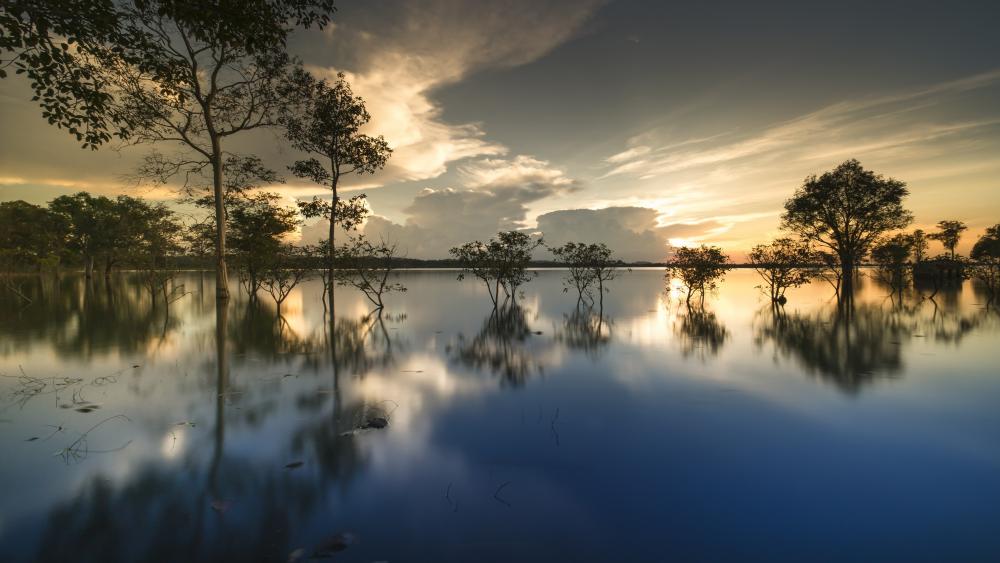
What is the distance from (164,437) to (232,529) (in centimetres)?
465

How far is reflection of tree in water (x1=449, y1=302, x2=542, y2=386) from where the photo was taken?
14.8 metres

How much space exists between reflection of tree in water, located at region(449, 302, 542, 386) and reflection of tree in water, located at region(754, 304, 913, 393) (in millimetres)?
11130

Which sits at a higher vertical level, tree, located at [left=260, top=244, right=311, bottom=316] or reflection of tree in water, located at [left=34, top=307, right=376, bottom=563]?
tree, located at [left=260, top=244, right=311, bottom=316]

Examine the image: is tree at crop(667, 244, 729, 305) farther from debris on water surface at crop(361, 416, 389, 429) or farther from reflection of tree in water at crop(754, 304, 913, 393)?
debris on water surface at crop(361, 416, 389, 429)

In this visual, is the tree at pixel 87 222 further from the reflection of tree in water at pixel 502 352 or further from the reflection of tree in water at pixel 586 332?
the reflection of tree in water at pixel 586 332

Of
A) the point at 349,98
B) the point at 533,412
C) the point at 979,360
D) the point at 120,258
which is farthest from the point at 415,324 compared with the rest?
the point at 120,258

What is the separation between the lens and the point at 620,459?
25.0 ft

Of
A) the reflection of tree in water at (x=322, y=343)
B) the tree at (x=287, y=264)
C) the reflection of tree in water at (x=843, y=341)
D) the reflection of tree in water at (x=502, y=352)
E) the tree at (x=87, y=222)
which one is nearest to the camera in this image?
the reflection of tree in water at (x=843, y=341)

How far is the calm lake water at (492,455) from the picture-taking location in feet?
16.5

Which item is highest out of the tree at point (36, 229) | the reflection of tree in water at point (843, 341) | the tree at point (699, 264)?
the tree at point (36, 229)

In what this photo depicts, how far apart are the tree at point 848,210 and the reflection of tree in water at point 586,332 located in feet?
136

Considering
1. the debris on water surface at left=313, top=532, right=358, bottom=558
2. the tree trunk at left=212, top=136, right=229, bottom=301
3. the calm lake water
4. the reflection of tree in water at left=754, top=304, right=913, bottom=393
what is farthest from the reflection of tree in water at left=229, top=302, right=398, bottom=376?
the reflection of tree in water at left=754, top=304, right=913, bottom=393

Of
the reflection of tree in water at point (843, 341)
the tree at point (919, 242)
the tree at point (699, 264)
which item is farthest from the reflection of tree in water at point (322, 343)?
the tree at point (919, 242)

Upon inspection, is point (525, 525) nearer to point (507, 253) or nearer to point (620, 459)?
point (620, 459)
